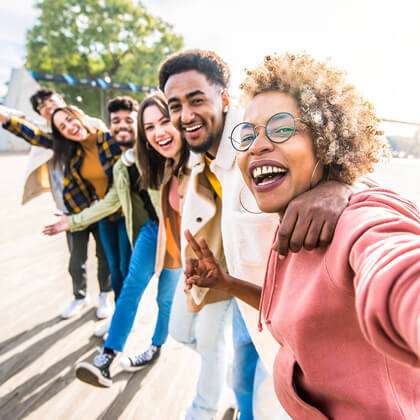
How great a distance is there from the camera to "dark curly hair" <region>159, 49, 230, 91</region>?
175 centimetres

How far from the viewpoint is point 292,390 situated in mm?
877

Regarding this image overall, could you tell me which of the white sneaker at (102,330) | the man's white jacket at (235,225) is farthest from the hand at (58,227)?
the man's white jacket at (235,225)

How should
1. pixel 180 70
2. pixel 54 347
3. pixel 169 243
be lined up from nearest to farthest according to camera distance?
1. pixel 180 70
2. pixel 169 243
3. pixel 54 347

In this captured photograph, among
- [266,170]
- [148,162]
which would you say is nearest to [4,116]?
[148,162]

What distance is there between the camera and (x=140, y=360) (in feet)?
7.65

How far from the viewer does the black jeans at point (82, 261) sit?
2.98 metres

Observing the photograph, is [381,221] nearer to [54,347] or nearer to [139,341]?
[139,341]

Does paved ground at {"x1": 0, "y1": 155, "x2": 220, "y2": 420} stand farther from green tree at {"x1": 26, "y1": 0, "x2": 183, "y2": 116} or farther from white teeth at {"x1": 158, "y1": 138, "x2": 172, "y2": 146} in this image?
green tree at {"x1": 26, "y1": 0, "x2": 183, "y2": 116}

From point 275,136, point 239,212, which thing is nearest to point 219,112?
point 239,212

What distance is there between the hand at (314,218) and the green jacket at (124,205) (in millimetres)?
1535

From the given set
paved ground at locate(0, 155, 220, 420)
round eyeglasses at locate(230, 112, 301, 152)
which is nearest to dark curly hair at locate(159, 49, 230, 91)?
round eyeglasses at locate(230, 112, 301, 152)

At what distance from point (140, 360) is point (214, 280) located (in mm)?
1407

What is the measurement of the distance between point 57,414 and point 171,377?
0.78m

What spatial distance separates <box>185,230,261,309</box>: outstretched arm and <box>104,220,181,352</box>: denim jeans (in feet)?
3.10
